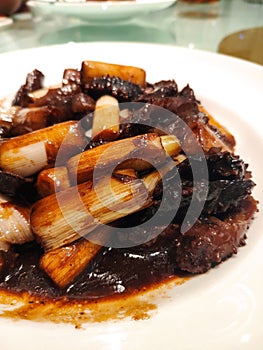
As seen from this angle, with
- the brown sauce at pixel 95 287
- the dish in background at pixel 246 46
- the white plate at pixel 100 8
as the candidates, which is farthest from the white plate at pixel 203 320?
the white plate at pixel 100 8

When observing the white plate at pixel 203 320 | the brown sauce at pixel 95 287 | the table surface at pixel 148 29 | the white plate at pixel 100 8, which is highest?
the white plate at pixel 100 8

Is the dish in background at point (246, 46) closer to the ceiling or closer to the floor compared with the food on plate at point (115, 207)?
closer to the ceiling

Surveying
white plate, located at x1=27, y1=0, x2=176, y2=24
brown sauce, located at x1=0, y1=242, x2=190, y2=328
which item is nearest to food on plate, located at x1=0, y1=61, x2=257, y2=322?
brown sauce, located at x1=0, y1=242, x2=190, y2=328

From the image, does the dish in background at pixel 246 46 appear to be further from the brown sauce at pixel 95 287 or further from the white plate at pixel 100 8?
the brown sauce at pixel 95 287

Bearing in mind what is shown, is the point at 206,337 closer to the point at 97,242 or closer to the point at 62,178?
the point at 97,242

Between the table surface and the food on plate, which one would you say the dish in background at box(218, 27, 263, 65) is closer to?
the table surface

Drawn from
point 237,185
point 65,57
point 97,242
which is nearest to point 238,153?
point 237,185
